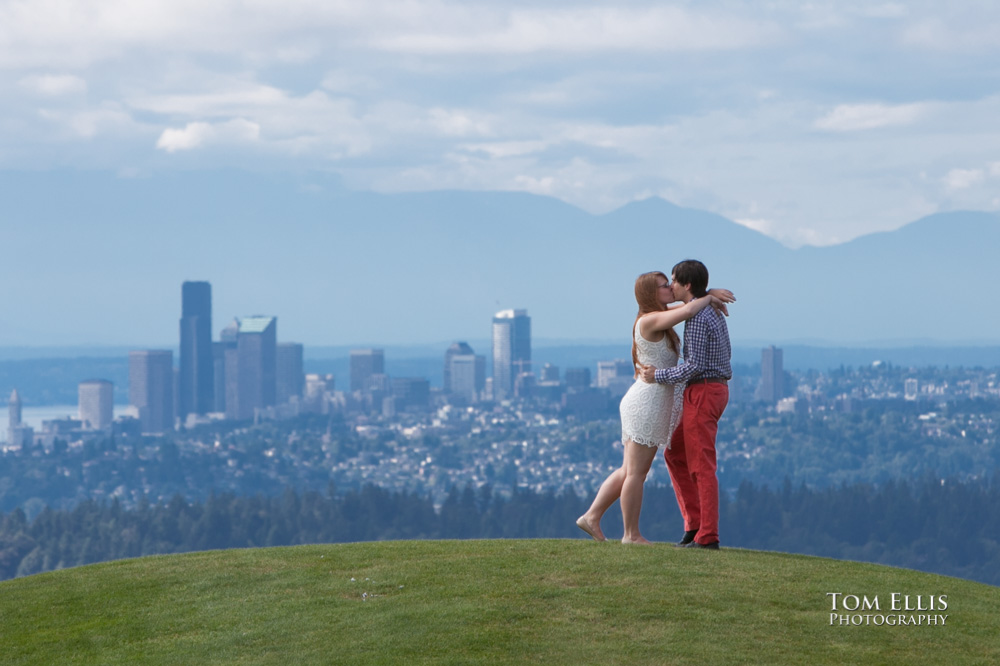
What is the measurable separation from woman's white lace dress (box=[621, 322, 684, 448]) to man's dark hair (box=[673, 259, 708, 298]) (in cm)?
52

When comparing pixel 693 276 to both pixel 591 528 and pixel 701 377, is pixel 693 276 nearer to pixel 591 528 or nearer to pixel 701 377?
pixel 701 377

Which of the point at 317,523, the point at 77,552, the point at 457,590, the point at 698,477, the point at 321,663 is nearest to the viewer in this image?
the point at 321,663

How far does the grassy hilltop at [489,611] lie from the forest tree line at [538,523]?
5824 inches

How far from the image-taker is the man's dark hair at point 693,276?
11.3m

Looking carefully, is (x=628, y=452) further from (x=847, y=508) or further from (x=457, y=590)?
(x=847, y=508)

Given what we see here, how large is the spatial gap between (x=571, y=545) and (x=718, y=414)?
5.99 ft

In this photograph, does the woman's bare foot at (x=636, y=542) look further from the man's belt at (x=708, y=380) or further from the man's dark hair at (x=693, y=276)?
the man's dark hair at (x=693, y=276)

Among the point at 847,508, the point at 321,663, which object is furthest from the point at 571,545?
the point at 847,508

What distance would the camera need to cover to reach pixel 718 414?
451 inches

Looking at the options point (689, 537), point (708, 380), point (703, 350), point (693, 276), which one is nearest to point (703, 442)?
point (708, 380)

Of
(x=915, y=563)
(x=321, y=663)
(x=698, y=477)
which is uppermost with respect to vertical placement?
(x=698, y=477)

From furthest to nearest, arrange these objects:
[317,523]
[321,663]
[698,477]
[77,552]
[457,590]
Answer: [317,523] < [77,552] < [698,477] < [457,590] < [321,663]

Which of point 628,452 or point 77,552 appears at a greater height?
point 628,452

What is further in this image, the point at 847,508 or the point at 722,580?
the point at 847,508
